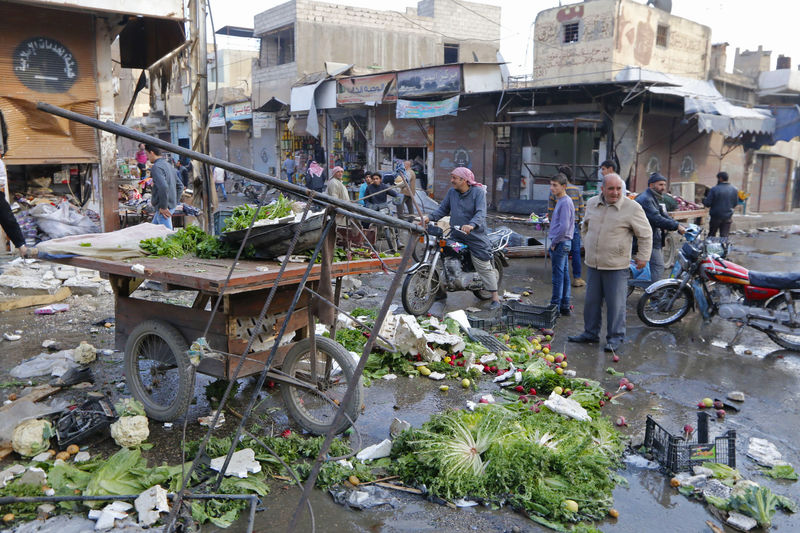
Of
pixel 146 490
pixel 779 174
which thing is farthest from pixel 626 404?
pixel 779 174

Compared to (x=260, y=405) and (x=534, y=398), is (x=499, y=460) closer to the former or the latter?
(x=534, y=398)

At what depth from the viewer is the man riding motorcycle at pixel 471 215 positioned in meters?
8.02

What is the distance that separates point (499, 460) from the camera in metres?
4.04

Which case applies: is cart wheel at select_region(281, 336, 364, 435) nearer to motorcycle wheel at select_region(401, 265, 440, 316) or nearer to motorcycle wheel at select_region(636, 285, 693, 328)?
motorcycle wheel at select_region(401, 265, 440, 316)

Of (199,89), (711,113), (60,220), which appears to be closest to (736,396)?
(199,89)

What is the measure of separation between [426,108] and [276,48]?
15.2 m

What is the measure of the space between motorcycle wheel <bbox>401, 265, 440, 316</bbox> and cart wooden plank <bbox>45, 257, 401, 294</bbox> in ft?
8.84

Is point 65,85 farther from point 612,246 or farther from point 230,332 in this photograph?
point 612,246

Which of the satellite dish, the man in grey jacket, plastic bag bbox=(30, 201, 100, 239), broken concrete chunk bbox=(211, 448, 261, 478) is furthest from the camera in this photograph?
the satellite dish

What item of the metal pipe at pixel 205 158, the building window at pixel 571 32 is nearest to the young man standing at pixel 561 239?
the metal pipe at pixel 205 158

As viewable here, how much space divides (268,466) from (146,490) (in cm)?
81

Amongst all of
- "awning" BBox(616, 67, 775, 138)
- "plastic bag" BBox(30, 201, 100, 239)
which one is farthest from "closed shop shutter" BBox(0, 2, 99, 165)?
"awning" BBox(616, 67, 775, 138)

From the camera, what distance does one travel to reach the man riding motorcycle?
26.3ft

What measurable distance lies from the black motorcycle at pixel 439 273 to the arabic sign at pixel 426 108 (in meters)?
11.5
